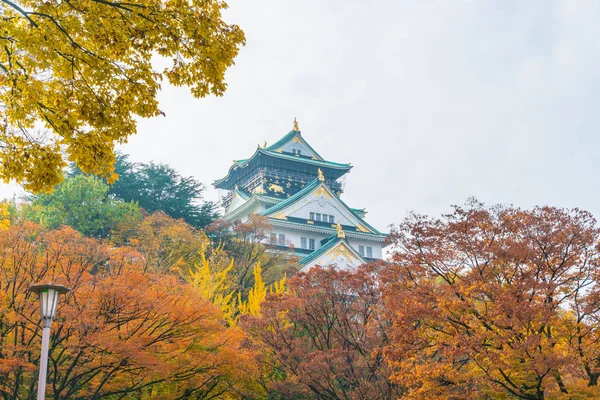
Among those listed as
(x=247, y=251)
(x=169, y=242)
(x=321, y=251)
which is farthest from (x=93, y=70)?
(x=321, y=251)

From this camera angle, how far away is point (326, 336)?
1627 centimetres

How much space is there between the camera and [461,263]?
1289cm

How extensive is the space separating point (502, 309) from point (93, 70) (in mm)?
8538

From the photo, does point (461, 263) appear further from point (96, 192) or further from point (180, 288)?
point (96, 192)

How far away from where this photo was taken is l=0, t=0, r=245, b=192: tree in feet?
19.1

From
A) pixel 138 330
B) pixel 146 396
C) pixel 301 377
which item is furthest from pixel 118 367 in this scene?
pixel 301 377

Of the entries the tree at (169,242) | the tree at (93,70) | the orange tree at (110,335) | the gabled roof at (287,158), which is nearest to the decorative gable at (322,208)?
the gabled roof at (287,158)

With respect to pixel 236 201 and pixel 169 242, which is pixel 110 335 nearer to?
pixel 169 242

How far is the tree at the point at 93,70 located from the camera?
19.1ft

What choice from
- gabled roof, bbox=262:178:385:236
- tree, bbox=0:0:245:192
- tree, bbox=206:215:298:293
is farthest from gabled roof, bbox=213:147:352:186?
tree, bbox=0:0:245:192

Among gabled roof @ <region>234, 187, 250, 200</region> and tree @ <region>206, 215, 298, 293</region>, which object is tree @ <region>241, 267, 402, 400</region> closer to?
tree @ <region>206, 215, 298, 293</region>

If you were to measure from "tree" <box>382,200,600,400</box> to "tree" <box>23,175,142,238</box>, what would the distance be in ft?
51.2

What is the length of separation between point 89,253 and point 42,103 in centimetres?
1111

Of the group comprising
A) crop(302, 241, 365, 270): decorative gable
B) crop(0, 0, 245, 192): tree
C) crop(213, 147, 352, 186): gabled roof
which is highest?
crop(213, 147, 352, 186): gabled roof
